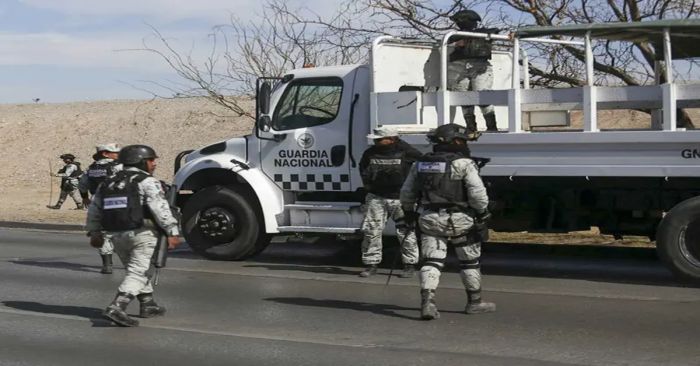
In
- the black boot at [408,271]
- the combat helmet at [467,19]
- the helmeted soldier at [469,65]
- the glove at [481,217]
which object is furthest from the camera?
the combat helmet at [467,19]

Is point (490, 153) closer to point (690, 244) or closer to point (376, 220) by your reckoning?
point (376, 220)

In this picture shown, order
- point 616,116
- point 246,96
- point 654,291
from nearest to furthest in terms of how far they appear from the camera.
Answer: point 654,291, point 246,96, point 616,116

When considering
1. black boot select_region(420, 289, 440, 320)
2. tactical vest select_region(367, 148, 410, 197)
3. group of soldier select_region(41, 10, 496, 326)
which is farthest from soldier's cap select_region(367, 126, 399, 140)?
black boot select_region(420, 289, 440, 320)

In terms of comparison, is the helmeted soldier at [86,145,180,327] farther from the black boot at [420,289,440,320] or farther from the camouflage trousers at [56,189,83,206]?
the camouflage trousers at [56,189,83,206]

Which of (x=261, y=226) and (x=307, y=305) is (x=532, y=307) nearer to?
(x=307, y=305)

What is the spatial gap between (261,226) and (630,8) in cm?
643

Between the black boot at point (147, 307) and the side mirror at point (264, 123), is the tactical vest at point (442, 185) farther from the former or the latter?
the side mirror at point (264, 123)

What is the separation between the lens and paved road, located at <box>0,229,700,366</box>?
23.0 feet

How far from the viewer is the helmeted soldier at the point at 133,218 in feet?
26.5

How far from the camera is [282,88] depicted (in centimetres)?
1227

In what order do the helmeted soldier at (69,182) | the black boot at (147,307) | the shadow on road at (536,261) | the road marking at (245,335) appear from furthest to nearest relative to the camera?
1. the helmeted soldier at (69,182)
2. the shadow on road at (536,261)
3. the black boot at (147,307)
4. the road marking at (245,335)

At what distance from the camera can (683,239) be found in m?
9.79

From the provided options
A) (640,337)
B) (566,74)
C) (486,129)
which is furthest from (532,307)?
(566,74)

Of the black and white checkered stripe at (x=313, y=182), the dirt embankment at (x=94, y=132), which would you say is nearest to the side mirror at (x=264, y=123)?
the black and white checkered stripe at (x=313, y=182)
